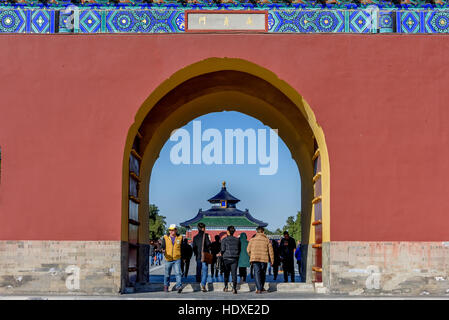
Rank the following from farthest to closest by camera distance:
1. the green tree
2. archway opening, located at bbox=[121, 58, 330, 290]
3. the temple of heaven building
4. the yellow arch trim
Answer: the green tree → the temple of heaven building → archway opening, located at bbox=[121, 58, 330, 290] → the yellow arch trim

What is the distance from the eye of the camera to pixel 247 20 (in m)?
10.9

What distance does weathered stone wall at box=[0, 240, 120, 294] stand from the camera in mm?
10289

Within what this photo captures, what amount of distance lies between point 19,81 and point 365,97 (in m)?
5.47

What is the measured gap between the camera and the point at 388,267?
10.3m

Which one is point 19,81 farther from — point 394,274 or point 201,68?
point 394,274

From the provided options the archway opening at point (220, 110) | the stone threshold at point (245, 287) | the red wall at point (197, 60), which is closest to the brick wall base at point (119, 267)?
the red wall at point (197, 60)

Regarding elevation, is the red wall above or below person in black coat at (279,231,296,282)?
above

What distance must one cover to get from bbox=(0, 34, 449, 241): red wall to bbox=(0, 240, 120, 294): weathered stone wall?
158 mm

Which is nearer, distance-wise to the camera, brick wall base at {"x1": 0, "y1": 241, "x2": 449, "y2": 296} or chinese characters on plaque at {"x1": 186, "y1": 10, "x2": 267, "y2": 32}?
brick wall base at {"x1": 0, "y1": 241, "x2": 449, "y2": 296}

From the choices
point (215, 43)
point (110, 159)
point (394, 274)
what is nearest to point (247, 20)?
point (215, 43)

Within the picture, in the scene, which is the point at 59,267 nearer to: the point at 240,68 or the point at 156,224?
the point at 240,68

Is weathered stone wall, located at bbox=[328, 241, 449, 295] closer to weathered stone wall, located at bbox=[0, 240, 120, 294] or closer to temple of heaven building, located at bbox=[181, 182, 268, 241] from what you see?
weathered stone wall, located at bbox=[0, 240, 120, 294]

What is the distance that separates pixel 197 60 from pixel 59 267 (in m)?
3.85

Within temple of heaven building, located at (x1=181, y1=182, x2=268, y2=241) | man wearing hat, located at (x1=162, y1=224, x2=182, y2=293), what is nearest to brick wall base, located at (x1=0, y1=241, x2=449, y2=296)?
man wearing hat, located at (x1=162, y1=224, x2=182, y2=293)
